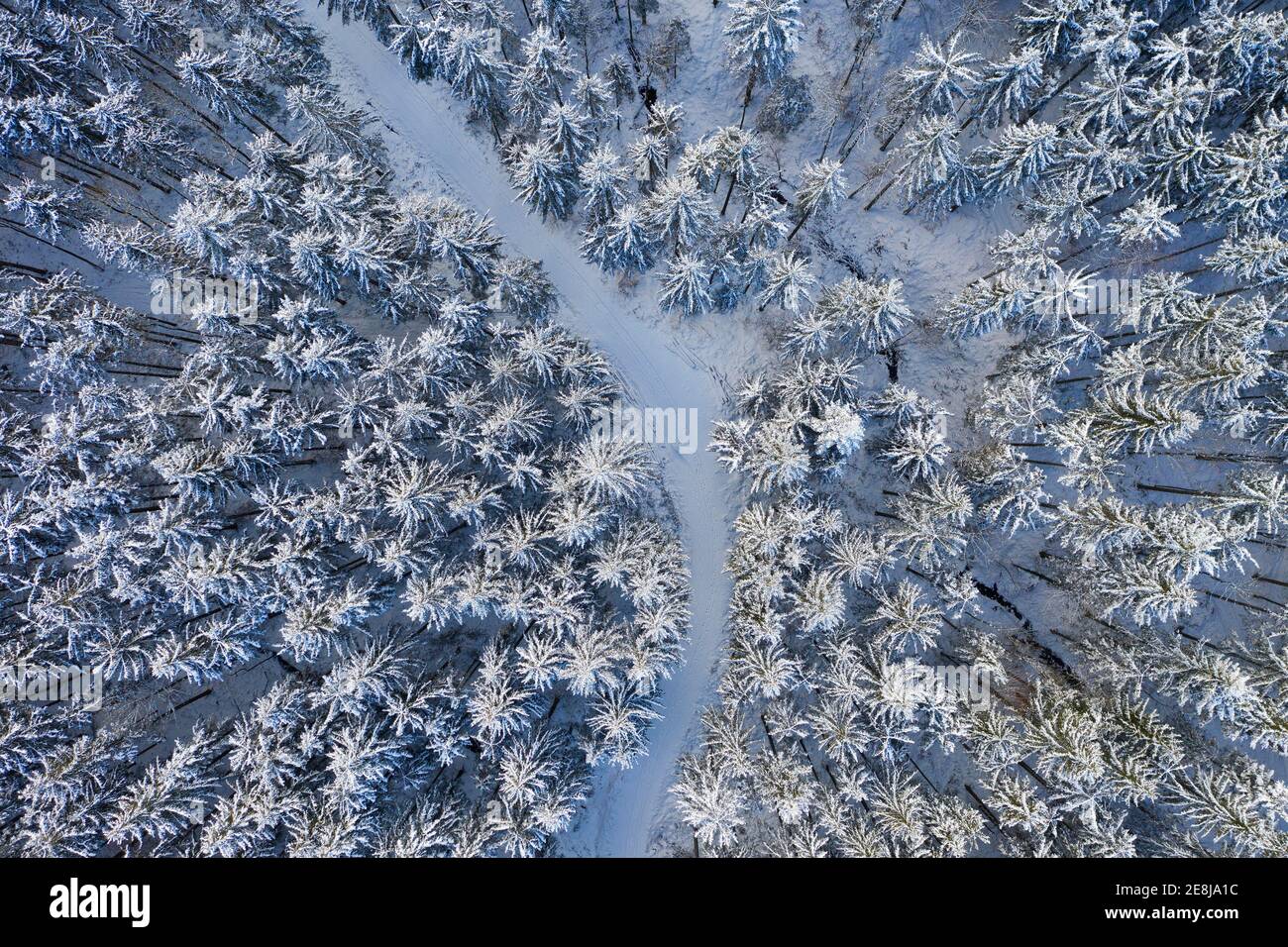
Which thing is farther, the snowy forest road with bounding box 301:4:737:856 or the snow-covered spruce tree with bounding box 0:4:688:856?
the snowy forest road with bounding box 301:4:737:856

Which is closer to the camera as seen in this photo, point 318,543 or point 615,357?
point 318,543

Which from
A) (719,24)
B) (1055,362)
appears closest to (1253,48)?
(1055,362)

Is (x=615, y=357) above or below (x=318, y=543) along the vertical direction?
above

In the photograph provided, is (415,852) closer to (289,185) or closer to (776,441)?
(776,441)

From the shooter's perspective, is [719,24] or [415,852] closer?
[415,852]

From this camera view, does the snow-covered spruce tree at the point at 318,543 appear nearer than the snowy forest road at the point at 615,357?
Yes
